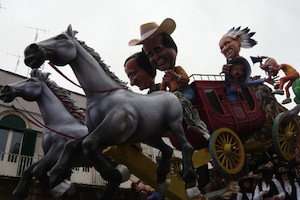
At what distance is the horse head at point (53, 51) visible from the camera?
274 cm

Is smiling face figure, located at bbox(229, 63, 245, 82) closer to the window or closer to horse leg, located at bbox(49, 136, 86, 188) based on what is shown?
horse leg, located at bbox(49, 136, 86, 188)

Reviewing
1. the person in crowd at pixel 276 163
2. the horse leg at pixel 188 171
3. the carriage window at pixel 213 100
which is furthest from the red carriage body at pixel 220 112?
the horse leg at pixel 188 171

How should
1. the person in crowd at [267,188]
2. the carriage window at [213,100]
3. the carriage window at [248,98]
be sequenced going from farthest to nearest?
the carriage window at [248,98] → the carriage window at [213,100] → the person in crowd at [267,188]

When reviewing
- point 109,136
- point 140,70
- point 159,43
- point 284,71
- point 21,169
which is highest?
point 284,71

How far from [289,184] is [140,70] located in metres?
2.65

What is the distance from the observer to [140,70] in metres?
4.44

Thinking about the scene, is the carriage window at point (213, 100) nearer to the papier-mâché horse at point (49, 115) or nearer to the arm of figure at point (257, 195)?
the arm of figure at point (257, 195)

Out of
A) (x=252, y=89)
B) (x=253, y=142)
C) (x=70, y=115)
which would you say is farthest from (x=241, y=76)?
(x=70, y=115)

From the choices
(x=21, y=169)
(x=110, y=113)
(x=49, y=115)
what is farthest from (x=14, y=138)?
(x=110, y=113)

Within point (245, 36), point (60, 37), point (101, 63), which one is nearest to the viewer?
point (60, 37)

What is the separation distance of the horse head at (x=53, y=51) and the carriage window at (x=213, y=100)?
2.62m

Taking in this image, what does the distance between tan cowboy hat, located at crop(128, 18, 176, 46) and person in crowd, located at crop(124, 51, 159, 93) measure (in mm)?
264

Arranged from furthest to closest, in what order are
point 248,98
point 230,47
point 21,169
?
point 21,169 → point 230,47 → point 248,98

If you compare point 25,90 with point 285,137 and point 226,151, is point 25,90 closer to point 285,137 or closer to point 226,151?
point 226,151
